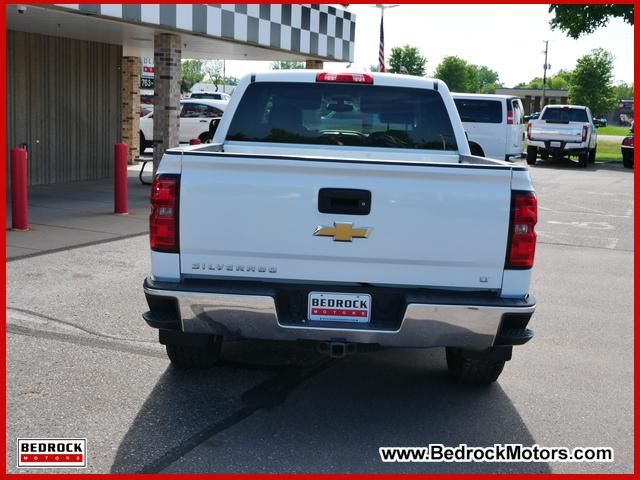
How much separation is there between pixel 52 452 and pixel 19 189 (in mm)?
6773

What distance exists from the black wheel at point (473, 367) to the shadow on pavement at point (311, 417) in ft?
0.23

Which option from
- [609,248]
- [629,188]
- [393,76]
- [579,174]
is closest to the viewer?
[393,76]

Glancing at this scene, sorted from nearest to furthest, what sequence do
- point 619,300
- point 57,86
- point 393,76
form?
1. point 393,76
2. point 619,300
3. point 57,86

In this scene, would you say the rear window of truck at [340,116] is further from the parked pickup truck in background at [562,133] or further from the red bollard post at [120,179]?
the parked pickup truck in background at [562,133]

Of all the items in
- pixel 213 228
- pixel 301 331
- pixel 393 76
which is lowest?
pixel 301 331

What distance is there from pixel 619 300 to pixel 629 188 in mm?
13918

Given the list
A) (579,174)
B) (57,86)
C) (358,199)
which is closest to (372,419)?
(358,199)

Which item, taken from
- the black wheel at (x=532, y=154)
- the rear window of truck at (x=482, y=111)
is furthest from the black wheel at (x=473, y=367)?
the black wheel at (x=532, y=154)

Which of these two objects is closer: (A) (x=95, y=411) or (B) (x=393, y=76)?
(A) (x=95, y=411)

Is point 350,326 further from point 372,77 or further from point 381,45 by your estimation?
point 381,45

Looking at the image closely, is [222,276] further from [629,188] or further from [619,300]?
[629,188]

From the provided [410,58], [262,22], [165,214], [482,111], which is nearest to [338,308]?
[165,214]

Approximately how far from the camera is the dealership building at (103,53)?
42.7 feet

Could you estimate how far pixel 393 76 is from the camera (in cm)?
592
